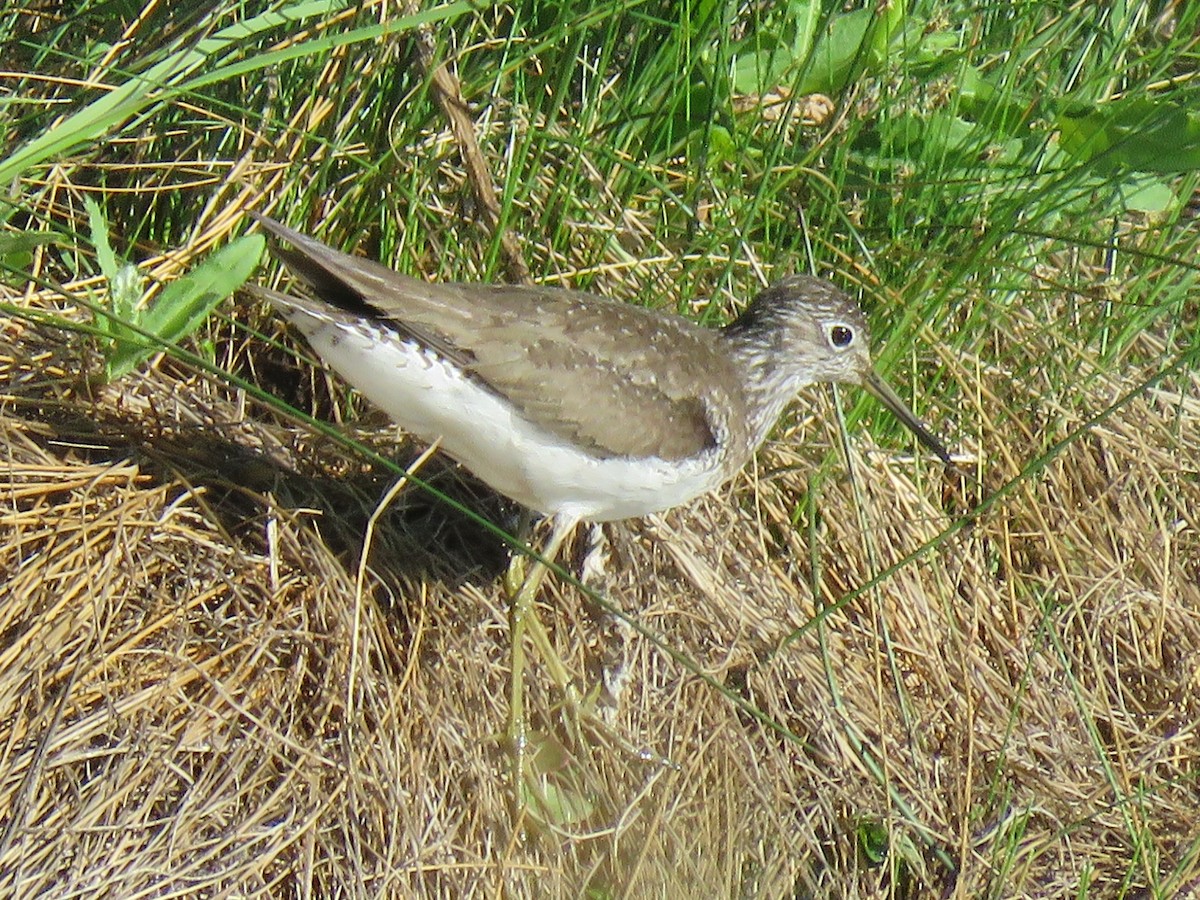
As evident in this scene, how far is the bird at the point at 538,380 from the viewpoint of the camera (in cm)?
352

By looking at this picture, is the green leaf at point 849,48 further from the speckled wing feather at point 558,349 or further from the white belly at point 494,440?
the white belly at point 494,440

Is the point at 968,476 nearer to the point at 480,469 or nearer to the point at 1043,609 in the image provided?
the point at 1043,609

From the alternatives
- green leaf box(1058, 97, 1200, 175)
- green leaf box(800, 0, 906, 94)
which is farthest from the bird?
green leaf box(1058, 97, 1200, 175)

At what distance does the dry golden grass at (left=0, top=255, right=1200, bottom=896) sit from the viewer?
3277 mm

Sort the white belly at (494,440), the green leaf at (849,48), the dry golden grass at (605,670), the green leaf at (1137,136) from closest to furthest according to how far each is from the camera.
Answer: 1. the dry golden grass at (605,670)
2. the white belly at (494,440)
3. the green leaf at (1137,136)
4. the green leaf at (849,48)

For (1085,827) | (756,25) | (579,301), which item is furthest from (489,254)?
(1085,827)

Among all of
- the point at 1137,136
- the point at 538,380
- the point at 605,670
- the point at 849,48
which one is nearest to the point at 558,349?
the point at 538,380

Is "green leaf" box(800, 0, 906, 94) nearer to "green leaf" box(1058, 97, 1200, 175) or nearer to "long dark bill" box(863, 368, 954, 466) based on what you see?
"green leaf" box(1058, 97, 1200, 175)

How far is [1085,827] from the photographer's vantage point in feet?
12.7

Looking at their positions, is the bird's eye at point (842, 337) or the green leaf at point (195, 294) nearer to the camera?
the green leaf at point (195, 294)

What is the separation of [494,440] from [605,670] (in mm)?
669

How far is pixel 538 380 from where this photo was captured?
3.68m

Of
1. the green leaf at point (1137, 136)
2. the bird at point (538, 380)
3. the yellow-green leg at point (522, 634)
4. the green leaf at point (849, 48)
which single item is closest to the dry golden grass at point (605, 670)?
the yellow-green leg at point (522, 634)

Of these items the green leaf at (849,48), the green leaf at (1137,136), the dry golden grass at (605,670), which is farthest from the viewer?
the green leaf at (849,48)
